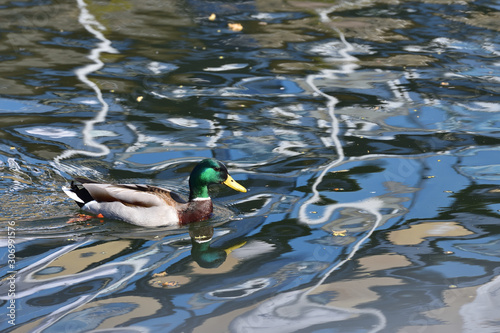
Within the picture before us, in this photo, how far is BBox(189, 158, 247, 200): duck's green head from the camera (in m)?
7.33

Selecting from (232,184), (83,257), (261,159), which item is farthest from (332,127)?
(83,257)

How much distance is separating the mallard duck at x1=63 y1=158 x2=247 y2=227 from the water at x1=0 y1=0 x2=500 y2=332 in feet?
0.52

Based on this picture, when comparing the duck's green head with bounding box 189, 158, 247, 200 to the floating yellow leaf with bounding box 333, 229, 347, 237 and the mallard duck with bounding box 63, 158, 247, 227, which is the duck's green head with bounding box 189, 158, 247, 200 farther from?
the floating yellow leaf with bounding box 333, 229, 347, 237

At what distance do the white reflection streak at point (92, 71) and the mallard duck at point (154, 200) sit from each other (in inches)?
47.6

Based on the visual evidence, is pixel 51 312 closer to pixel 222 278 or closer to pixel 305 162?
pixel 222 278

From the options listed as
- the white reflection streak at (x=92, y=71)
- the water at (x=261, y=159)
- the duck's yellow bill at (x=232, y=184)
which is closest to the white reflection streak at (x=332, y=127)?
the water at (x=261, y=159)

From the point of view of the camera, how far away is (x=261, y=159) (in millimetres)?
8531

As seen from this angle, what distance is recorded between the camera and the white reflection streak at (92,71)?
8.67 meters

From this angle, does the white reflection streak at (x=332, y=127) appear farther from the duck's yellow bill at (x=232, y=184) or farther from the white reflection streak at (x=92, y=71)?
the white reflection streak at (x=92, y=71)

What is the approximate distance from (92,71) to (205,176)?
4.61m

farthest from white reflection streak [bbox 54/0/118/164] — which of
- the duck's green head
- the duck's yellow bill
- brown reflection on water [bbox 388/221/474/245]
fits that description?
brown reflection on water [bbox 388/221/474/245]

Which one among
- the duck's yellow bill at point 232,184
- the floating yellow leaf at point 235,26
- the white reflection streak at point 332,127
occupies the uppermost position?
the floating yellow leaf at point 235,26

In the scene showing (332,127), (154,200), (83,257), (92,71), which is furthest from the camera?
(92,71)

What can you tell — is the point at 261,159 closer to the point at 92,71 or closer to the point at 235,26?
the point at 92,71
